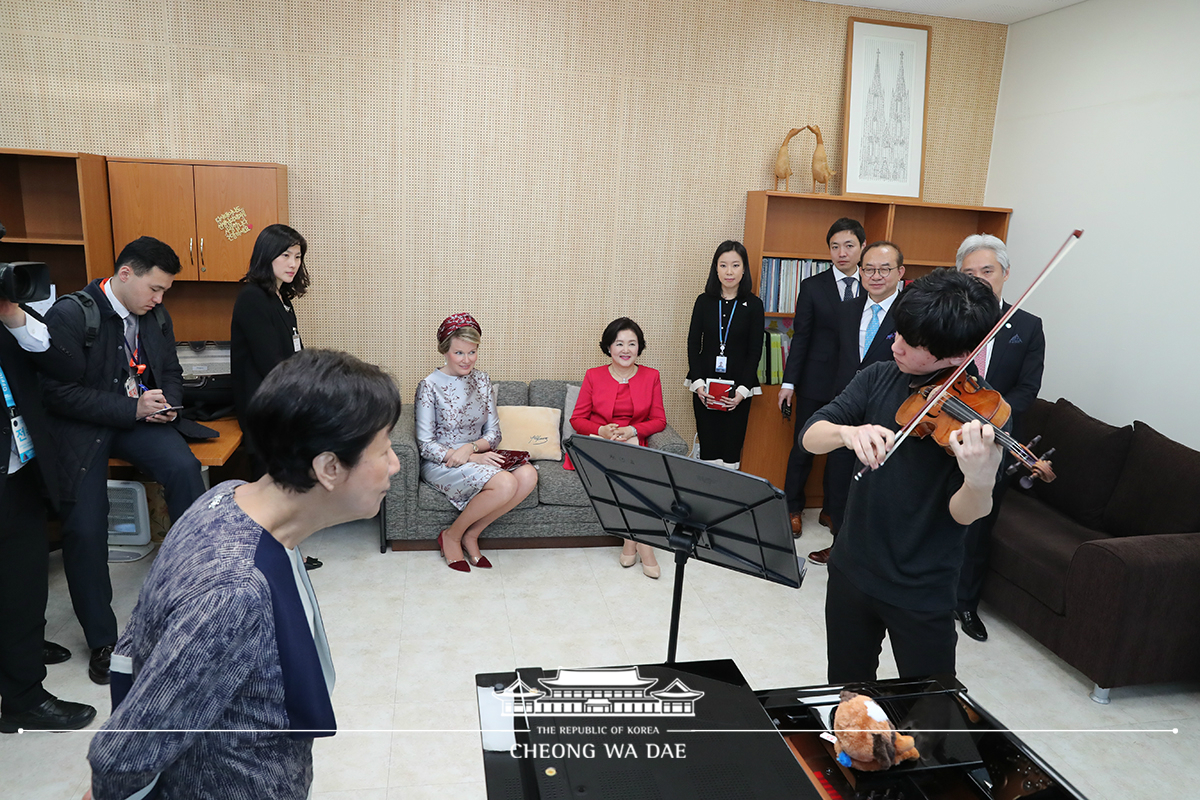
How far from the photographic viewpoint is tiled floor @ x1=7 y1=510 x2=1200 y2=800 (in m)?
2.33

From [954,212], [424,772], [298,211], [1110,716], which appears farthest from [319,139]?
[1110,716]

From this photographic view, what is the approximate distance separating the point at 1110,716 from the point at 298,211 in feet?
14.3

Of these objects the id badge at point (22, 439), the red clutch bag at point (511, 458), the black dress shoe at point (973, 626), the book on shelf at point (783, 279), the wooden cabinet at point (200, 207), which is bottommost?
the black dress shoe at point (973, 626)

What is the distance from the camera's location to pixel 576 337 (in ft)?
15.0

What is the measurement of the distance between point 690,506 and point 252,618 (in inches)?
37.1

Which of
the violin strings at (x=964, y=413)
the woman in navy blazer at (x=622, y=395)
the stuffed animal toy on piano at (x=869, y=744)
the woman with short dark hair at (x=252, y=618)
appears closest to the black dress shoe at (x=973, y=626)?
the woman in navy blazer at (x=622, y=395)

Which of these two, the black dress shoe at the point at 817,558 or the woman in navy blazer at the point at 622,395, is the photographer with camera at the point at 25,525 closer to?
the woman in navy blazer at the point at 622,395

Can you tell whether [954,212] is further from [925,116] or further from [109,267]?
[109,267]

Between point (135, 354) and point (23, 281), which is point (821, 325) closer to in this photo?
point (135, 354)

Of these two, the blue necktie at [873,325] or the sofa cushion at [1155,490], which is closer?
the sofa cushion at [1155,490]

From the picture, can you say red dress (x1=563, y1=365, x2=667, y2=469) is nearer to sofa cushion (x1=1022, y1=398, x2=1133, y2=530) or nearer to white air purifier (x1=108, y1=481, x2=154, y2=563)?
sofa cushion (x1=1022, y1=398, x2=1133, y2=530)

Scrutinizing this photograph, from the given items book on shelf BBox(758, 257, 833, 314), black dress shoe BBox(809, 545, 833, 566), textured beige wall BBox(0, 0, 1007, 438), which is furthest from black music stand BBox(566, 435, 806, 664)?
book on shelf BBox(758, 257, 833, 314)

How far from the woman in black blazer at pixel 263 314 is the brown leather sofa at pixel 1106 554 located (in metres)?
3.31

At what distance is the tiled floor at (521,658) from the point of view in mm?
2334
